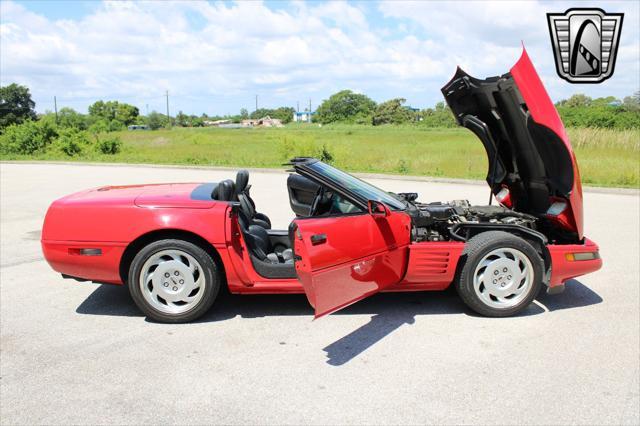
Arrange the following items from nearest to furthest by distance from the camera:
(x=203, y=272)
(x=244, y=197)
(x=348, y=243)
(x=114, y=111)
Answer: (x=348, y=243) < (x=203, y=272) < (x=244, y=197) < (x=114, y=111)

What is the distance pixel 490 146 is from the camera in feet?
16.5

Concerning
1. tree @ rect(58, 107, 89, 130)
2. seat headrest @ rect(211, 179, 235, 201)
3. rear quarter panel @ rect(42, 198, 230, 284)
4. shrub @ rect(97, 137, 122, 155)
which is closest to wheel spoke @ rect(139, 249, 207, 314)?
rear quarter panel @ rect(42, 198, 230, 284)

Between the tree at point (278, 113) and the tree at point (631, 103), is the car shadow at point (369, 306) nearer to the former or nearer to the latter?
the tree at point (631, 103)

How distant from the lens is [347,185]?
4344 millimetres

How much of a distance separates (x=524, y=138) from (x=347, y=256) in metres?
2.14

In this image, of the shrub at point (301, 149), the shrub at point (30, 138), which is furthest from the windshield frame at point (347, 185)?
the shrub at point (30, 138)

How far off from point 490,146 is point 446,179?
381 inches

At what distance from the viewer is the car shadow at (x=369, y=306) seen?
14.2 feet

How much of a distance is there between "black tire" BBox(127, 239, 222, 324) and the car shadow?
0.19m

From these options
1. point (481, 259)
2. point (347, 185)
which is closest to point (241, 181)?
point (347, 185)

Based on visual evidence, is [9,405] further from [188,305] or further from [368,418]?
[368,418]

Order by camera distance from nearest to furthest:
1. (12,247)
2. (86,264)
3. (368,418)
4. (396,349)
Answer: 1. (368,418)
2. (396,349)
3. (86,264)
4. (12,247)

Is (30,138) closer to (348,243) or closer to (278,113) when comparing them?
(348,243)

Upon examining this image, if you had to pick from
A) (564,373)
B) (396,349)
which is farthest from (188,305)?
(564,373)
